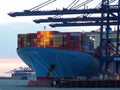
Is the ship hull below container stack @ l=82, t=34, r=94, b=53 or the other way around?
below

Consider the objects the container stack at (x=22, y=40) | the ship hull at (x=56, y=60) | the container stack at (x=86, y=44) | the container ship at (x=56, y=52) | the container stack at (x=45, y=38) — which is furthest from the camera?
the container stack at (x=86, y=44)

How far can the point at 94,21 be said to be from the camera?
8844 centimetres

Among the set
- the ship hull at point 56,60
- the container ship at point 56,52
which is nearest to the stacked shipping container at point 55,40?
the container ship at point 56,52

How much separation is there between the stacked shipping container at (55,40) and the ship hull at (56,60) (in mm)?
796

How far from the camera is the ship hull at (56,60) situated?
8044 cm

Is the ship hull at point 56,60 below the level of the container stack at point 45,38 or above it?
below

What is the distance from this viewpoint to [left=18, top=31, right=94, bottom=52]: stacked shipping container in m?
78.2

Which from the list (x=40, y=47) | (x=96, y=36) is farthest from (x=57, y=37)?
(x=96, y=36)

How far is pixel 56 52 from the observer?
261ft

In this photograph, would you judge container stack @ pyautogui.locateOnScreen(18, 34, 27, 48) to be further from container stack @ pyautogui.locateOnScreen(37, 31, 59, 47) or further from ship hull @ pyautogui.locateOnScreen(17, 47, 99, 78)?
container stack @ pyautogui.locateOnScreen(37, 31, 59, 47)

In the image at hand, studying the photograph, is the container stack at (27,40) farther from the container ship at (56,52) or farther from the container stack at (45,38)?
the container stack at (45,38)

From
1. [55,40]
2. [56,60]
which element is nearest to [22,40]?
[55,40]

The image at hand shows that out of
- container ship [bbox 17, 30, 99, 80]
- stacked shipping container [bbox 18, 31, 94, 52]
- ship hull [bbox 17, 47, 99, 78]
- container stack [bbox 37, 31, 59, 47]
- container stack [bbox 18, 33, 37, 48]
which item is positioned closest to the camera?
stacked shipping container [bbox 18, 31, 94, 52]

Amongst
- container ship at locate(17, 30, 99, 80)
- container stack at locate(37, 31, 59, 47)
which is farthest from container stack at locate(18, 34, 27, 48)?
container stack at locate(37, 31, 59, 47)
